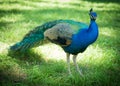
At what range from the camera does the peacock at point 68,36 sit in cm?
417

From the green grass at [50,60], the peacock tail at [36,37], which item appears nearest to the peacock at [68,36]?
the peacock tail at [36,37]

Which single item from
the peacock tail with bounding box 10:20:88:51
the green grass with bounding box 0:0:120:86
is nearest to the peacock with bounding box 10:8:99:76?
the peacock tail with bounding box 10:20:88:51

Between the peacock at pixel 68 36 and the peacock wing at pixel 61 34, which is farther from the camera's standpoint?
the peacock wing at pixel 61 34

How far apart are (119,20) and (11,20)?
304cm

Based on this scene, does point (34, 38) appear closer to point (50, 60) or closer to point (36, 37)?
point (36, 37)

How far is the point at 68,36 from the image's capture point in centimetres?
428

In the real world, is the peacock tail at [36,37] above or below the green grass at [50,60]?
above

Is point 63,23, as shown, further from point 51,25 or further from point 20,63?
point 20,63

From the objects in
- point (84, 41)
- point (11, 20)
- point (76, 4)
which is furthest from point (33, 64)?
point (76, 4)

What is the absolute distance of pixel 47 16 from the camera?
8.32m

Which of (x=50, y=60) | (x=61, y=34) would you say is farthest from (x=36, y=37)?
(x=50, y=60)

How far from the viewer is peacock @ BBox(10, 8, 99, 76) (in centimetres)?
417

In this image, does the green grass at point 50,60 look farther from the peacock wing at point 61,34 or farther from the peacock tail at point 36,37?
the peacock wing at point 61,34

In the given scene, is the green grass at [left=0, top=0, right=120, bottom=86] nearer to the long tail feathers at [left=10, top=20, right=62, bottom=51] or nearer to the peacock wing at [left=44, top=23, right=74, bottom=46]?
the long tail feathers at [left=10, top=20, right=62, bottom=51]
